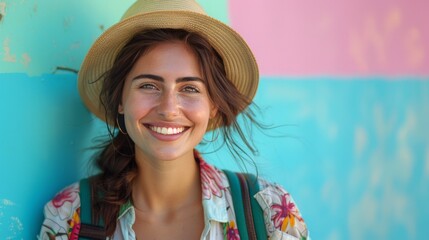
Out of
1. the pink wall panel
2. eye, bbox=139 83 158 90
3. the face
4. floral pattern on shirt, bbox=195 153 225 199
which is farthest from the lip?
the pink wall panel

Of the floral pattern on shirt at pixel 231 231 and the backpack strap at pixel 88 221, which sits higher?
the floral pattern on shirt at pixel 231 231

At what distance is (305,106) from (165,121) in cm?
124

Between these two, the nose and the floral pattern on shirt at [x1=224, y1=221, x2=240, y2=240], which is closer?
the nose

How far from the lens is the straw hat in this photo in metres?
1.98

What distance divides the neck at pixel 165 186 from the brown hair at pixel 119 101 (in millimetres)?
46

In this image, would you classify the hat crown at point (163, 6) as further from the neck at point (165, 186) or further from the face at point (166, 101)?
the neck at point (165, 186)

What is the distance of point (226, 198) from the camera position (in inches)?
85.4

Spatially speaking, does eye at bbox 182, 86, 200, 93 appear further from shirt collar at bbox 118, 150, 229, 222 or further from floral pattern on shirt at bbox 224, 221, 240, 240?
floral pattern on shirt at bbox 224, 221, 240, 240

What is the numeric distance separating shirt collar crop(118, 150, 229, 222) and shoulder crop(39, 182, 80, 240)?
0.14m

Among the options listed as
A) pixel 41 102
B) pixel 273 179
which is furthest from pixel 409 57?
pixel 41 102

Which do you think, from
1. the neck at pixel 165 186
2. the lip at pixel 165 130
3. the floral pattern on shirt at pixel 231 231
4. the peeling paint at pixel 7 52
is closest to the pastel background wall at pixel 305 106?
the peeling paint at pixel 7 52

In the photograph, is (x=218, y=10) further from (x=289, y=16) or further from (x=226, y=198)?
(x=226, y=198)

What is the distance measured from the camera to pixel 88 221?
2.04 meters

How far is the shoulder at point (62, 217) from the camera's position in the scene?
202cm
